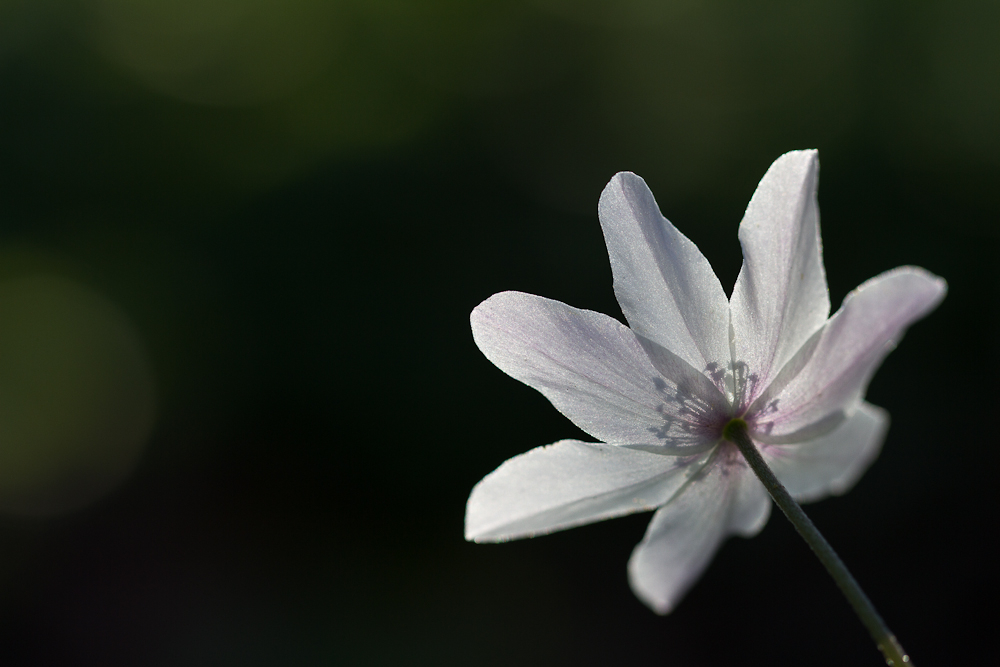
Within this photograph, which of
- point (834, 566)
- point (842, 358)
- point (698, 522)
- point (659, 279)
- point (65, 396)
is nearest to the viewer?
point (834, 566)

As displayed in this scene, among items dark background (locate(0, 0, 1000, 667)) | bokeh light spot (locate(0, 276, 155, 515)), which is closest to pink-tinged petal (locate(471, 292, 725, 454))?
dark background (locate(0, 0, 1000, 667))

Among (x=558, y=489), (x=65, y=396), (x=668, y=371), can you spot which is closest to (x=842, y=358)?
(x=668, y=371)

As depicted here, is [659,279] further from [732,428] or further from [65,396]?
[65,396]

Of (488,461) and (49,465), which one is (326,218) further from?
(49,465)

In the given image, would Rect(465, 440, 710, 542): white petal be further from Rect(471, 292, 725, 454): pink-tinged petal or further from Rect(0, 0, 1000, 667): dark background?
Rect(0, 0, 1000, 667): dark background

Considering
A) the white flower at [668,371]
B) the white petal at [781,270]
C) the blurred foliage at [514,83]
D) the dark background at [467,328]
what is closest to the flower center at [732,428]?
the white flower at [668,371]

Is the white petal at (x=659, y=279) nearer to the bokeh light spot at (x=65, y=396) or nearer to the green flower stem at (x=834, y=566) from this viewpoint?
the green flower stem at (x=834, y=566)

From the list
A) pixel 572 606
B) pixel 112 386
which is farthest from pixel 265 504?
pixel 572 606
